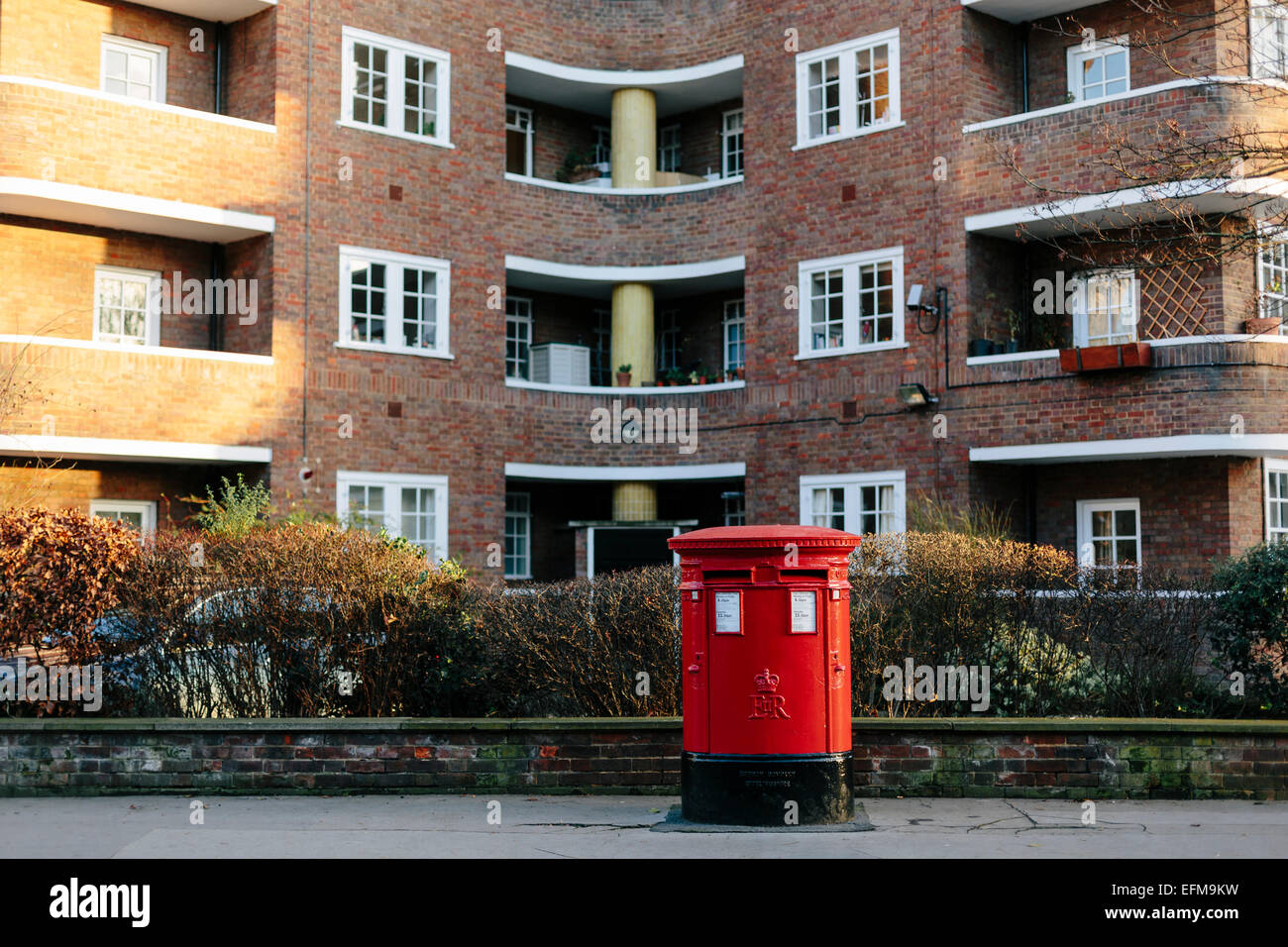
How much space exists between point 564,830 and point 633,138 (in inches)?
775

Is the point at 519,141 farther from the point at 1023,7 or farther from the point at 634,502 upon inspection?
the point at 1023,7

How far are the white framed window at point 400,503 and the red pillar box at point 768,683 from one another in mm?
13803

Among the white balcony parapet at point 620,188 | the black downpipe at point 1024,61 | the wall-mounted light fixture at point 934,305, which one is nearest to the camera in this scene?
the wall-mounted light fixture at point 934,305

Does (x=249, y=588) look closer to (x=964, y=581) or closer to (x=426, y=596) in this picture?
(x=426, y=596)

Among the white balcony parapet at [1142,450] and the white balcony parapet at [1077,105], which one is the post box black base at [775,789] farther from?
the white balcony parapet at [1077,105]

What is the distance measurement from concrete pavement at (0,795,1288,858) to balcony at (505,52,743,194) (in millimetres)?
17256

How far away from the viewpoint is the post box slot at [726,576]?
9.09 metres

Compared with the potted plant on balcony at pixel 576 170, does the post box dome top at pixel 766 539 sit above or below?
below

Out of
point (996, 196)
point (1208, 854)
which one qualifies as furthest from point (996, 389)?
point (1208, 854)

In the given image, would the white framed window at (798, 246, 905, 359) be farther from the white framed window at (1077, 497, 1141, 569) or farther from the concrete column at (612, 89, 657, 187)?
the concrete column at (612, 89, 657, 187)

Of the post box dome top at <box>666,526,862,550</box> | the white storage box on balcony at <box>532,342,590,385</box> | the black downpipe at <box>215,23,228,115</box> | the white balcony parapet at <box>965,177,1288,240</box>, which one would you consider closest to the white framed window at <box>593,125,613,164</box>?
the white storage box on balcony at <box>532,342,590,385</box>

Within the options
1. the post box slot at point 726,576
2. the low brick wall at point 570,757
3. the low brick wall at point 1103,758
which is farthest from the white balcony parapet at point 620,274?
the post box slot at point 726,576

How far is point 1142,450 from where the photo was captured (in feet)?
65.6

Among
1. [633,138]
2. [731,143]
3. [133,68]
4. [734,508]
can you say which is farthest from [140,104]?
[734,508]
